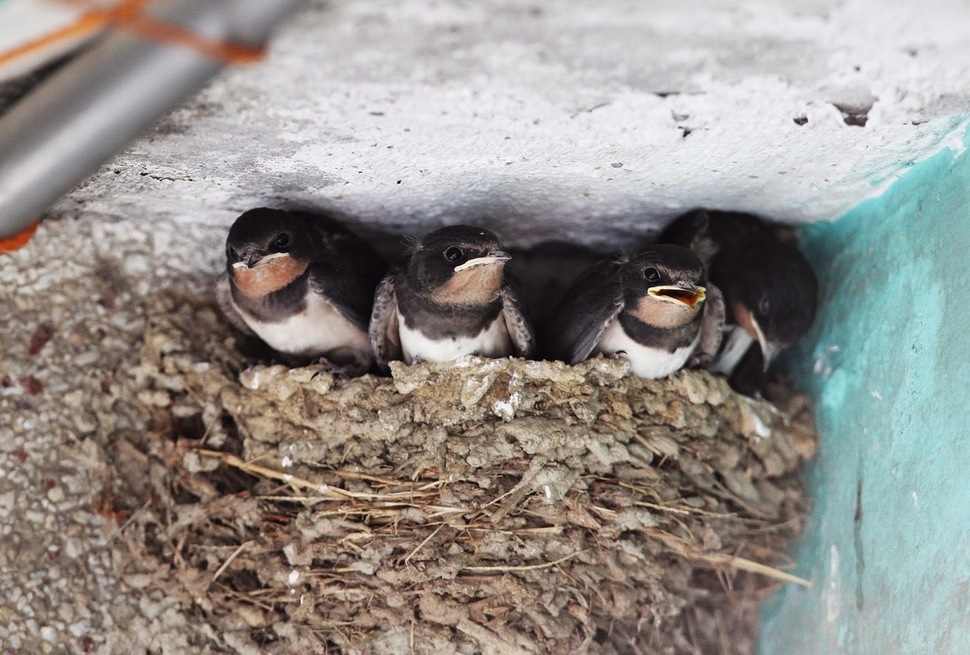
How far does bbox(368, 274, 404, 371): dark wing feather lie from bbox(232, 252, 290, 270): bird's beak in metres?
0.40

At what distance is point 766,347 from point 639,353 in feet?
1.81

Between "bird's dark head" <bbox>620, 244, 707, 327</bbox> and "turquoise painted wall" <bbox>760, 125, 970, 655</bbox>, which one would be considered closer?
"turquoise painted wall" <bbox>760, 125, 970, 655</bbox>

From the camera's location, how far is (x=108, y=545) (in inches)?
134

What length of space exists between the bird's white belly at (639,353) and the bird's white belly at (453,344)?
374 millimetres

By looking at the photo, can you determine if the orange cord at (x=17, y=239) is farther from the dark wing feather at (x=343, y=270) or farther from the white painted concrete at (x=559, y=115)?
the dark wing feather at (x=343, y=270)

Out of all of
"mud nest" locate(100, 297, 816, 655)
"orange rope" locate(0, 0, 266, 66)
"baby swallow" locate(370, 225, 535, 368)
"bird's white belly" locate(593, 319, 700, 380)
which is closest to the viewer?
"orange rope" locate(0, 0, 266, 66)

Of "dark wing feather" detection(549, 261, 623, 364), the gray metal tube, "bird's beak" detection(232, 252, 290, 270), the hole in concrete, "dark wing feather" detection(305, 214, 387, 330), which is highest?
the gray metal tube

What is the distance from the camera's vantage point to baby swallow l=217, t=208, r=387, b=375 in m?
3.50

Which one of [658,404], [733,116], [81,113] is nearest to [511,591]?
[658,404]

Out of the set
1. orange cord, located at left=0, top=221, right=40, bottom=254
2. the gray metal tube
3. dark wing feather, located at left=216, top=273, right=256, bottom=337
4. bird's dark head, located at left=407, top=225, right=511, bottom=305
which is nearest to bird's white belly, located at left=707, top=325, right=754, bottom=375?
bird's dark head, located at left=407, top=225, right=511, bottom=305

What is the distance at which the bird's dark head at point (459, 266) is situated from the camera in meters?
3.40

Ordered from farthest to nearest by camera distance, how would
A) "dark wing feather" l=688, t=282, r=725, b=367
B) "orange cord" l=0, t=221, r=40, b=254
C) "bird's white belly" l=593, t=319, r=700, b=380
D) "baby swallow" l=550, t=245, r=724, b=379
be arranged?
"dark wing feather" l=688, t=282, r=725, b=367, "bird's white belly" l=593, t=319, r=700, b=380, "baby swallow" l=550, t=245, r=724, b=379, "orange cord" l=0, t=221, r=40, b=254

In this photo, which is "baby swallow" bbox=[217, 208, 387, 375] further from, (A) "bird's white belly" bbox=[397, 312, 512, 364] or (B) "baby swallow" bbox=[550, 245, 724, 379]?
(B) "baby swallow" bbox=[550, 245, 724, 379]

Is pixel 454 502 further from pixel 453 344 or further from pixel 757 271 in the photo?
pixel 757 271
